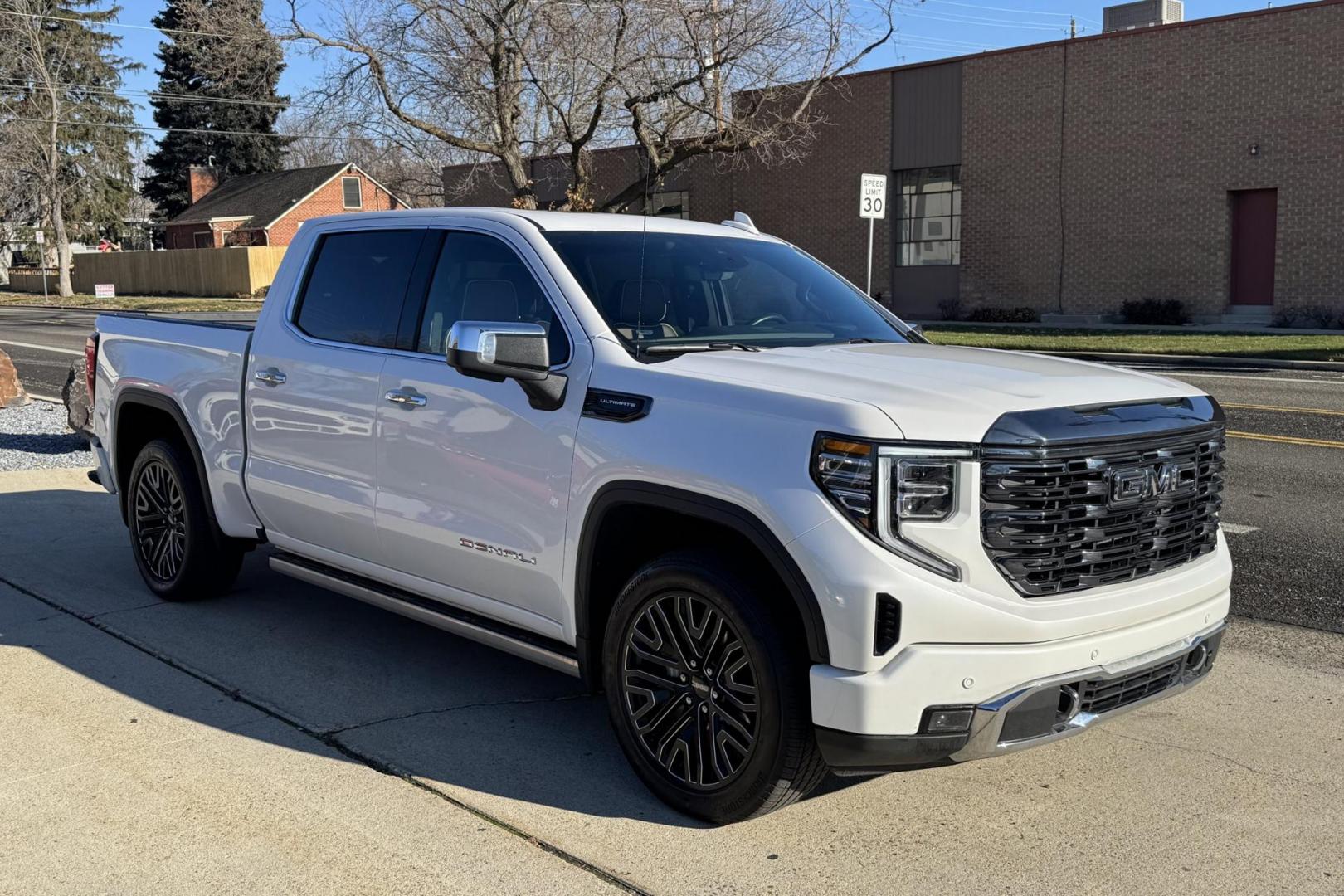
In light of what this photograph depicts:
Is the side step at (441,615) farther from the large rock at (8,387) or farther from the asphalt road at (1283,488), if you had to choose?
the large rock at (8,387)

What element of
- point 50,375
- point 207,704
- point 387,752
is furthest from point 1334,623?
point 50,375

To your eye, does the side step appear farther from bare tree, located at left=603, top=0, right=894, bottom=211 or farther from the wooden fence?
the wooden fence

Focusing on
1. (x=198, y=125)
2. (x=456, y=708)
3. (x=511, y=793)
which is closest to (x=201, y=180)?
(x=198, y=125)

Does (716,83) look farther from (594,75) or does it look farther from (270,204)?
(270,204)

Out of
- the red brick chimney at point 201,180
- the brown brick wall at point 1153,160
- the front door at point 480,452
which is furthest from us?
the red brick chimney at point 201,180

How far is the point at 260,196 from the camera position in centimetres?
6700

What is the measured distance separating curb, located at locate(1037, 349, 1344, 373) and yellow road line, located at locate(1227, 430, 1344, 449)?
6845mm

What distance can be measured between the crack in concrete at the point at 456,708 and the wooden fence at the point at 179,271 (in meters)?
52.3

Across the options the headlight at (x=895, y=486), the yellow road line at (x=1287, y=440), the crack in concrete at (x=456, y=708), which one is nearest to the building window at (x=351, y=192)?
the yellow road line at (x=1287, y=440)

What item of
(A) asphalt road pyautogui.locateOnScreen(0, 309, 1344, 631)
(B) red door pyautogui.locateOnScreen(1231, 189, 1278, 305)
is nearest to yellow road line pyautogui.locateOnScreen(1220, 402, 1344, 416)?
(A) asphalt road pyautogui.locateOnScreen(0, 309, 1344, 631)

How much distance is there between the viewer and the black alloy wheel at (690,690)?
388 centimetres

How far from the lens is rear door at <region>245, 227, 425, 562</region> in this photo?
17.3 feet

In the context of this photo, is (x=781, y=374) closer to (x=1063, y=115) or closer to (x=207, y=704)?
(x=207, y=704)

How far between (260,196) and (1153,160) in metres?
50.2
